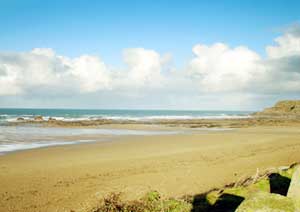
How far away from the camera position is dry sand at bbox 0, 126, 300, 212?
8.21 metres

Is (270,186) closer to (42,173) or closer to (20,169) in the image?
(42,173)

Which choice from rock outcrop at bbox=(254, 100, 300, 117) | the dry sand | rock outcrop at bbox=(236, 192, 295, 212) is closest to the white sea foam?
the dry sand

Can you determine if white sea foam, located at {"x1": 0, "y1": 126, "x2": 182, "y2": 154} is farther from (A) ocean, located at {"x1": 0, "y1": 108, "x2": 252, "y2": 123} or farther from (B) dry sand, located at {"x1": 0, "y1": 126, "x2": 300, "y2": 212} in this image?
(A) ocean, located at {"x1": 0, "y1": 108, "x2": 252, "y2": 123}

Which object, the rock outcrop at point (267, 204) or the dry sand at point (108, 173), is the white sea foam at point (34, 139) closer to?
the dry sand at point (108, 173)

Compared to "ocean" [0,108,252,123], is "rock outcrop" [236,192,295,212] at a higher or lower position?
higher

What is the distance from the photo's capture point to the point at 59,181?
9.84m

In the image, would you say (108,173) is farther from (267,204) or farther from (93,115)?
(93,115)

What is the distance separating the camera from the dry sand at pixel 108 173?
26.9ft

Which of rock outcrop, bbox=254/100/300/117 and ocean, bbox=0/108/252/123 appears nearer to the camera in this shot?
ocean, bbox=0/108/252/123

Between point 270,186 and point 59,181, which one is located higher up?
point 270,186

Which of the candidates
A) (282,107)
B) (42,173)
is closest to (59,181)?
(42,173)

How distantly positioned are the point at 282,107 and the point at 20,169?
431 ft

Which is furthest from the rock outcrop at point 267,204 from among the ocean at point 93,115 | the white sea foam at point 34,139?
the ocean at point 93,115

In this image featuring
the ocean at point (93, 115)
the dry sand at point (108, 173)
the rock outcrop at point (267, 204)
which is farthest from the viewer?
the ocean at point (93, 115)
